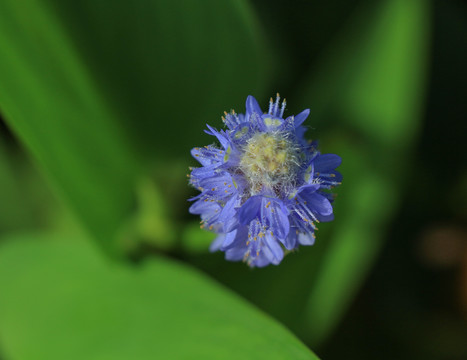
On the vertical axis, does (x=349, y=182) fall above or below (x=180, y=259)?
above

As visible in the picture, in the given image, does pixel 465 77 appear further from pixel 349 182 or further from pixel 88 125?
pixel 88 125

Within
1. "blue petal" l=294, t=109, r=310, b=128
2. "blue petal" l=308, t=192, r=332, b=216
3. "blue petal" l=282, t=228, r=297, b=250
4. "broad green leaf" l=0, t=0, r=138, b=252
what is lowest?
"broad green leaf" l=0, t=0, r=138, b=252

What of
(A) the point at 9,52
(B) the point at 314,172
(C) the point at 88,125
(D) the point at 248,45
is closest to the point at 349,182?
(D) the point at 248,45

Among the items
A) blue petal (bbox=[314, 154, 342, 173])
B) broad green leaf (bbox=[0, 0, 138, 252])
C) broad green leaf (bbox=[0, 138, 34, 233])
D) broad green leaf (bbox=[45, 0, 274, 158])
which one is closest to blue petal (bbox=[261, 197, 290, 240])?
blue petal (bbox=[314, 154, 342, 173])

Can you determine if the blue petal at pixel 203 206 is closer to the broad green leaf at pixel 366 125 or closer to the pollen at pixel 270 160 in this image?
the pollen at pixel 270 160

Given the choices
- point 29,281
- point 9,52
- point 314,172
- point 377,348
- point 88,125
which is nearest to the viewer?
point 314,172

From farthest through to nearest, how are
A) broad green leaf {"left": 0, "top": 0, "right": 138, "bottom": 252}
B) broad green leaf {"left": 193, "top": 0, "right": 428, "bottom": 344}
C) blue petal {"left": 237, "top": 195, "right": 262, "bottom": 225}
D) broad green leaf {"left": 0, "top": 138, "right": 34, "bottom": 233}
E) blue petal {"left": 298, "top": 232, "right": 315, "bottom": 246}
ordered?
broad green leaf {"left": 0, "top": 138, "right": 34, "bottom": 233}
broad green leaf {"left": 193, "top": 0, "right": 428, "bottom": 344}
broad green leaf {"left": 0, "top": 0, "right": 138, "bottom": 252}
blue petal {"left": 298, "top": 232, "right": 315, "bottom": 246}
blue petal {"left": 237, "top": 195, "right": 262, "bottom": 225}

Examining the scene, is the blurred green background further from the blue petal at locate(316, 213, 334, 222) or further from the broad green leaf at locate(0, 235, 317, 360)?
the blue petal at locate(316, 213, 334, 222)

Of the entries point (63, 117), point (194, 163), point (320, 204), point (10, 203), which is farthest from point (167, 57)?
point (10, 203)
